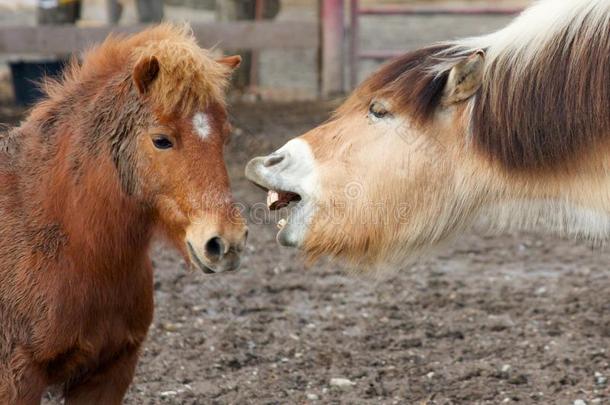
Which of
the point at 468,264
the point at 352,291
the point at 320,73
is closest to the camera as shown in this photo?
the point at 352,291

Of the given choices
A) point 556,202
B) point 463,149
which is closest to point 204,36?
point 463,149

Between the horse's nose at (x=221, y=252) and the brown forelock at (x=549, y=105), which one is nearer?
the brown forelock at (x=549, y=105)

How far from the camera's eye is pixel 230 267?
353 centimetres

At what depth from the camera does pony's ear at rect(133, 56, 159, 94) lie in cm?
356

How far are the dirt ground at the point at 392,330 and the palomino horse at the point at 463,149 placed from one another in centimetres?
123

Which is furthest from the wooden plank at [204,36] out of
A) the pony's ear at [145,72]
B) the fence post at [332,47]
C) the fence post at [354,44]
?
the pony's ear at [145,72]

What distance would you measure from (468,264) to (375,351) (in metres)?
1.68

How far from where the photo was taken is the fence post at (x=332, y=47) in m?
11.2

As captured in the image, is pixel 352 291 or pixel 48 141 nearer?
pixel 48 141

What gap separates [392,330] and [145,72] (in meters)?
2.48

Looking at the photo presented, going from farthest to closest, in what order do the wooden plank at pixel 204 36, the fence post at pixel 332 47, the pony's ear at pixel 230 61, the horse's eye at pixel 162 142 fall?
the fence post at pixel 332 47, the wooden plank at pixel 204 36, the pony's ear at pixel 230 61, the horse's eye at pixel 162 142

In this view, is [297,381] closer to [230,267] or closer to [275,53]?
[230,267]

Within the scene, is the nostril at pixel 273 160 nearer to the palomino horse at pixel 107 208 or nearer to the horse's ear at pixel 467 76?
the palomino horse at pixel 107 208

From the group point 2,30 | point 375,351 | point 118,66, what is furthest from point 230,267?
point 2,30
